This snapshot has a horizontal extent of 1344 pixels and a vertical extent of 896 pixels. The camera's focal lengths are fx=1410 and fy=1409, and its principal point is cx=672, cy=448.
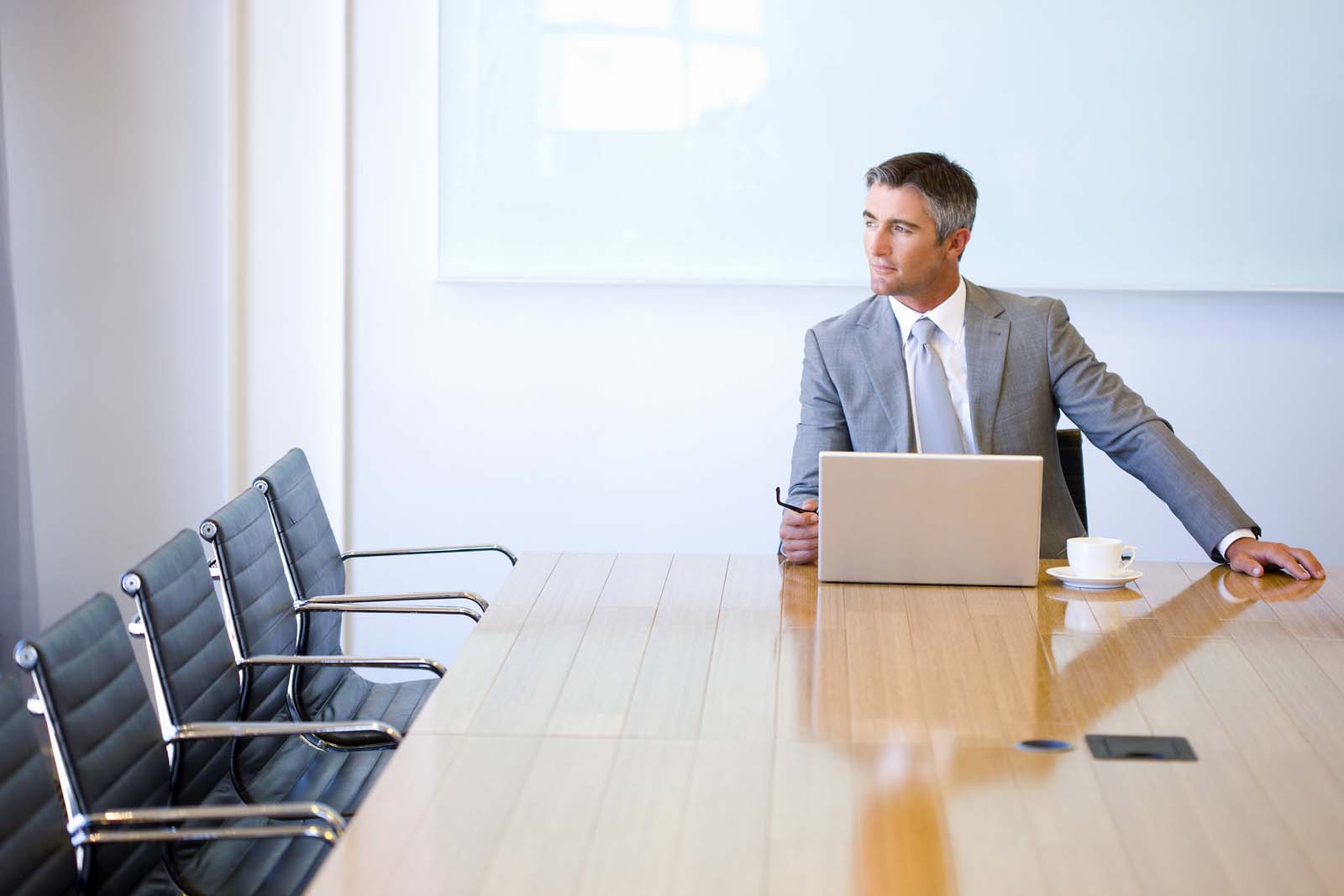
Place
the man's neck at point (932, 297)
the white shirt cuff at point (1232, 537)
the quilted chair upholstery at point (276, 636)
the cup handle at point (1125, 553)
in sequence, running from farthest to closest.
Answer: the man's neck at point (932, 297) < the white shirt cuff at point (1232, 537) < the cup handle at point (1125, 553) < the quilted chair upholstery at point (276, 636)

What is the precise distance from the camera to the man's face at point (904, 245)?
3.49m

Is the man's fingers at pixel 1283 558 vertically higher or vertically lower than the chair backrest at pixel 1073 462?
lower

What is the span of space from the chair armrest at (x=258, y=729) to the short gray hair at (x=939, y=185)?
1.94 m

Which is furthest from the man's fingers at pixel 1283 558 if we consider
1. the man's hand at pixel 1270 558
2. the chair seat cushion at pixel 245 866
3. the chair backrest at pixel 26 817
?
A: the chair backrest at pixel 26 817

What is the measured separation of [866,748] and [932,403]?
1714mm

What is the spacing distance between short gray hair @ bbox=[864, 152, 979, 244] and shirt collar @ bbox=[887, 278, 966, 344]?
17 centimetres

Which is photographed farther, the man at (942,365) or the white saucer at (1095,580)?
the man at (942,365)

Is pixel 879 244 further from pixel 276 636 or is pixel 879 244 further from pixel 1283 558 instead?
pixel 276 636

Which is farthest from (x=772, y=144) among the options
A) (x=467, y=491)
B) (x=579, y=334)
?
(x=467, y=491)

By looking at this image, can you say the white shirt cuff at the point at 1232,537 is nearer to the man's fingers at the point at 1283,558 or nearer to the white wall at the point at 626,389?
the man's fingers at the point at 1283,558

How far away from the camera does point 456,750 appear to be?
190cm

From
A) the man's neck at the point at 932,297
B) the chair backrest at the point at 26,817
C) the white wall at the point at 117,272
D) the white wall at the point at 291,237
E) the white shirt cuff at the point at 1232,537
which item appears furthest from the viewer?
the white wall at the point at 291,237

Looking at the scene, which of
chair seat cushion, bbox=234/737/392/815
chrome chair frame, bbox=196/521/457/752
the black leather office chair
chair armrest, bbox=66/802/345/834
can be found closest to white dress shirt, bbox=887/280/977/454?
the black leather office chair

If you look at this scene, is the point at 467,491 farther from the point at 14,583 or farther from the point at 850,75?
the point at 850,75
